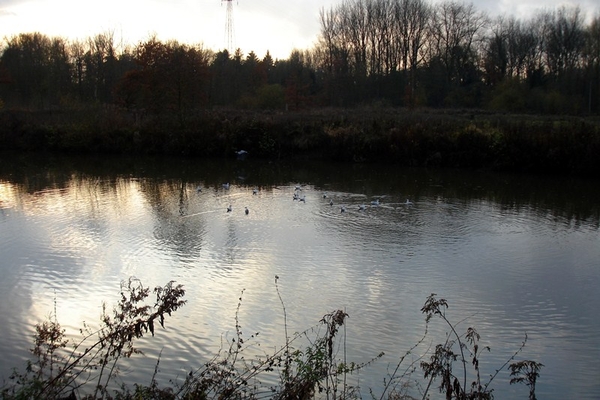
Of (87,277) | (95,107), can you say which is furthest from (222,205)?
(95,107)

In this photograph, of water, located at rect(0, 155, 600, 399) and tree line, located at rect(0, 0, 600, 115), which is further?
tree line, located at rect(0, 0, 600, 115)

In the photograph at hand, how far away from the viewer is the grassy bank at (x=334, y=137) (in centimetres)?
2302

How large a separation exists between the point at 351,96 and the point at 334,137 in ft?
60.8

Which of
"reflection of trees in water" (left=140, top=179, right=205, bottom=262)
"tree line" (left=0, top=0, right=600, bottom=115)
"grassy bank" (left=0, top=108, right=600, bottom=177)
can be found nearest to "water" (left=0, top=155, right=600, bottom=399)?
"reflection of trees in water" (left=140, top=179, right=205, bottom=262)

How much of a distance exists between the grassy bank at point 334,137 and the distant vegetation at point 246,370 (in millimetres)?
17309

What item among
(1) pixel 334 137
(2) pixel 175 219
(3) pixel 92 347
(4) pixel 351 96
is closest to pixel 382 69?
(4) pixel 351 96

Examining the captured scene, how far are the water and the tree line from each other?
20160 mm

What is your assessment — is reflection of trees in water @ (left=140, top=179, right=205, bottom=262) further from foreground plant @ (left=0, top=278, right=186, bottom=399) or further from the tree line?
the tree line

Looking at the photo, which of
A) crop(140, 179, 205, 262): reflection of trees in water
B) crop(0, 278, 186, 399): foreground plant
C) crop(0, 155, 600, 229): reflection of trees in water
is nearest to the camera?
crop(0, 278, 186, 399): foreground plant

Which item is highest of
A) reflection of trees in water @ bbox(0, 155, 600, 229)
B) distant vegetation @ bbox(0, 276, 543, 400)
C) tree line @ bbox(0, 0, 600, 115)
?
tree line @ bbox(0, 0, 600, 115)

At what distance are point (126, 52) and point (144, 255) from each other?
44.3 m

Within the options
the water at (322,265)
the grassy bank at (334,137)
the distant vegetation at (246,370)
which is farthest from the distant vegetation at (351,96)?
the distant vegetation at (246,370)

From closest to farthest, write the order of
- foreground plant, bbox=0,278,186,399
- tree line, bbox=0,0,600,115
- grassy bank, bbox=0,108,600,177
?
foreground plant, bbox=0,278,186,399, grassy bank, bbox=0,108,600,177, tree line, bbox=0,0,600,115

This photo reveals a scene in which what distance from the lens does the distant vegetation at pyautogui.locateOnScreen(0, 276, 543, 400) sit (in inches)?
173
